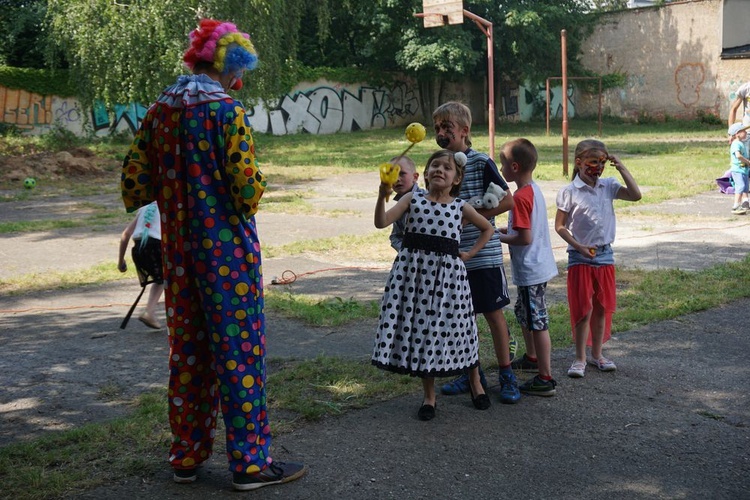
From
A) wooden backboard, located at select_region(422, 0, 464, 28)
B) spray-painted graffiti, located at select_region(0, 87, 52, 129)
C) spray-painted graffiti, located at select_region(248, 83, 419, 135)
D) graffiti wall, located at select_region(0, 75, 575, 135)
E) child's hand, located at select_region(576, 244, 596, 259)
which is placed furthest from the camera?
spray-painted graffiti, located at select_region(248, 83, 419, 135)

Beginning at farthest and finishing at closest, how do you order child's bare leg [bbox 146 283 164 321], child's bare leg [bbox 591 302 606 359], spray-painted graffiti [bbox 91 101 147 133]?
spray-painted graffiti [bbox 91 101 147 133] < child's bare leg [bbox 146 283 164 321] < child's bare leg [bbox 591 302 606 359]

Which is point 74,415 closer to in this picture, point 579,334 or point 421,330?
point 421,330

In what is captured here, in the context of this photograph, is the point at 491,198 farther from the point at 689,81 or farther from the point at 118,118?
the point at 689,81

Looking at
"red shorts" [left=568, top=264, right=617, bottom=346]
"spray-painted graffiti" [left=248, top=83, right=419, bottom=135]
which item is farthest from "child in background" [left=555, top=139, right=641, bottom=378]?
"spray-painted graffiti" [left=248, top=83, right=419, bottom=135]

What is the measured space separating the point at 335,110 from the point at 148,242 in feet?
105

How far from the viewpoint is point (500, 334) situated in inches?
190

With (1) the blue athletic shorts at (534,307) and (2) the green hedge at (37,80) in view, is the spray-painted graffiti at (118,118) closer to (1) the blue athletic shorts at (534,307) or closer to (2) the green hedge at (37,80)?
(2) the green hedge at (37,80)

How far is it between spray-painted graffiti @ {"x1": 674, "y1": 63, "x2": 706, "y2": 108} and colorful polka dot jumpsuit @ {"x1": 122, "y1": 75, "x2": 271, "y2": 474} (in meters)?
39.4

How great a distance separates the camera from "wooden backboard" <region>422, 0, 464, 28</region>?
18.5 meters

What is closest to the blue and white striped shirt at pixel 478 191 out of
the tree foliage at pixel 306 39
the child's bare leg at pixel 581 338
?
the child's bare leg at pixel 581 338

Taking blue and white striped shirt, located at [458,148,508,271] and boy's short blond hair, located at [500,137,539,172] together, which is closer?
blue and white striped shirt, located at [458,148,508,271]

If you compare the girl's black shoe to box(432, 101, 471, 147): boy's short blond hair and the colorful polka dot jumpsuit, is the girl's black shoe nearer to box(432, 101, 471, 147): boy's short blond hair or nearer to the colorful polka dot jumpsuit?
the colorful polka dot jumpsuit

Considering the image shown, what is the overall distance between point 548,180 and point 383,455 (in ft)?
44.9

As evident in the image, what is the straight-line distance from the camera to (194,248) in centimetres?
357
